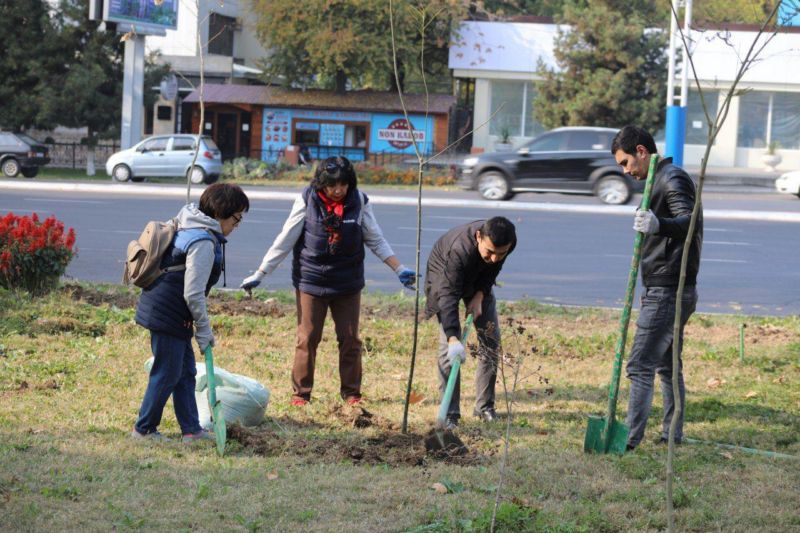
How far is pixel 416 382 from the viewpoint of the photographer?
7.87 m

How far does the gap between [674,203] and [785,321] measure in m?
5.07

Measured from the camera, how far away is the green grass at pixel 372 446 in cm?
467

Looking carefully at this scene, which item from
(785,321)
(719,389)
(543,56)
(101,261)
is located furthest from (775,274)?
(543,56)

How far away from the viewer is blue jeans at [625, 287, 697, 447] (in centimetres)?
576

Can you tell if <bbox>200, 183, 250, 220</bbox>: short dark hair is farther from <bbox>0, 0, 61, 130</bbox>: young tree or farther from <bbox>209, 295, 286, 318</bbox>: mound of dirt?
<bbox>0, 0, 61, 130</bbox>: young tree

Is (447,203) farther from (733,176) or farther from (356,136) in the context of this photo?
(356,136)

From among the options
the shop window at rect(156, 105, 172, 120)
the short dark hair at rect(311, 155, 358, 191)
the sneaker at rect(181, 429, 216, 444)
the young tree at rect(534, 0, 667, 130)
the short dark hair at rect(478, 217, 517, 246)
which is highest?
the young tree at rect(534, 0, 667, 130)

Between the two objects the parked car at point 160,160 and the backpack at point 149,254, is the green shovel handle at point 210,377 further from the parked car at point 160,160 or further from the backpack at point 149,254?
the parked car at point 160,160

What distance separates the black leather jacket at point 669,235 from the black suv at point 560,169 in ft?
63.2

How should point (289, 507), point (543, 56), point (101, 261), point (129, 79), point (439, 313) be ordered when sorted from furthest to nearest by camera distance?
point (543, 56) → point (129, 79) → point (101, 261) → point (439, 313) → point (289, 507)

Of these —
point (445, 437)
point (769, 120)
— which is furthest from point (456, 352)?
point (769, 120)

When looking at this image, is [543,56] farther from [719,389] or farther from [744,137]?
[719,389]

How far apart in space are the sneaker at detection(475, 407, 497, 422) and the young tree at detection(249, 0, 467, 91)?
30198 millimetres

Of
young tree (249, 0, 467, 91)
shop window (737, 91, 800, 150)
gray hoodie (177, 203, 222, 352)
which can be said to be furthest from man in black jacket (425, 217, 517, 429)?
shop window (737, 91, 800, 150)
